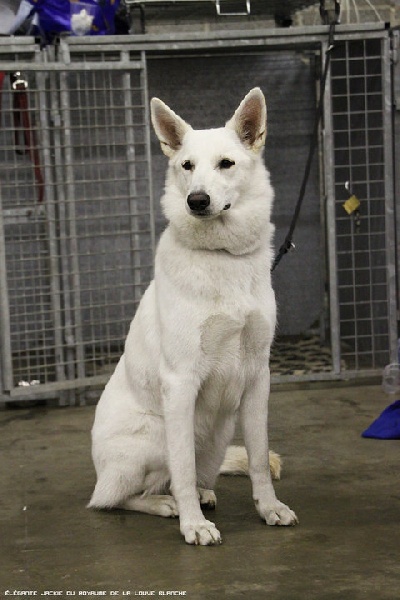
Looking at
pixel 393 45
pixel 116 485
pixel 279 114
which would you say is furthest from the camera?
pixel 279 114

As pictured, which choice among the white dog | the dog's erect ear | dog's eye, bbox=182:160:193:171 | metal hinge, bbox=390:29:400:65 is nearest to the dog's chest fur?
the white dog

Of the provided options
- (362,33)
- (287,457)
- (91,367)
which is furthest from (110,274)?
(287,457)

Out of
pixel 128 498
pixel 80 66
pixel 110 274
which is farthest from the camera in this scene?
pixel 110 274

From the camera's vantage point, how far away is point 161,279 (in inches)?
151

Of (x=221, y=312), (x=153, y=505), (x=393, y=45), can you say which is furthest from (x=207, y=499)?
(x=393, y=45)

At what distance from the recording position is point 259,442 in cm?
381

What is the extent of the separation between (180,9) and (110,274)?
2.18m

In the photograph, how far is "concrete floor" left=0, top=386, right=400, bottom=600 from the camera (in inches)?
126

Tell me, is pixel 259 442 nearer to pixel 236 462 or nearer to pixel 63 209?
pixel 236 462

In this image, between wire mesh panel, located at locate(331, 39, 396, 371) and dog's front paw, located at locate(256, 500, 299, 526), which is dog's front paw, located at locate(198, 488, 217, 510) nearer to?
dog's front paw, located at locate(256, 500, 299, 526)

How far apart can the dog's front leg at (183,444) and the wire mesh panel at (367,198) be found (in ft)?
9.28

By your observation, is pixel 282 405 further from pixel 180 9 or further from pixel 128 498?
pixel 180 9

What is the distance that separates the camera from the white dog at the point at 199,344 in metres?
3.61

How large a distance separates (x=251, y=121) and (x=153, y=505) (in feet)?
5.19
